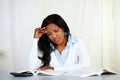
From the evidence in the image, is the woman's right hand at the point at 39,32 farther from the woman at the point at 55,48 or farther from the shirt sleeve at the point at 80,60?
the shirt sleeve at the point at 80,60

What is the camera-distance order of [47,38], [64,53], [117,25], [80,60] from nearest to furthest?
[80,60] < [64,53] < [47,38] < [117,25]

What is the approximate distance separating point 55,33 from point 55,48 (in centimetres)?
14

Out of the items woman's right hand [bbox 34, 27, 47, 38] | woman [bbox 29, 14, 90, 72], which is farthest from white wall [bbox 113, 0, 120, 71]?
woman's right hand [bbox 34, 27, 47, 38]

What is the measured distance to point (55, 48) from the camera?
2.14m

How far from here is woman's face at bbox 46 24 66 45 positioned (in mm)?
2102

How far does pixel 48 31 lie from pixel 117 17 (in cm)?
112

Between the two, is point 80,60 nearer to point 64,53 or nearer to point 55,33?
point 64,53

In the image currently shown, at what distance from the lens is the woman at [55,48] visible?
202cm

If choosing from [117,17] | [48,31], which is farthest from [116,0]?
[48,31]

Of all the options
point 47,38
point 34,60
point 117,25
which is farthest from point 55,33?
point 117,25

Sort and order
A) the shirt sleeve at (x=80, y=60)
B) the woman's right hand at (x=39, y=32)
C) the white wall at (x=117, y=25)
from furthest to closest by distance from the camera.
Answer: the white wall at (x=117, y=25)
the woman's right hand at (x=39, y=32)
the shirt sleeve at (x=80, y=60)

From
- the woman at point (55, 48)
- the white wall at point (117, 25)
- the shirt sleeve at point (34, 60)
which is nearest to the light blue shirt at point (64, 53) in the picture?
the woman at point (55, 48)

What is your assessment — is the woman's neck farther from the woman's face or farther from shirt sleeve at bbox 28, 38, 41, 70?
shirt sleeve at bbox 28, 38, 41, 70

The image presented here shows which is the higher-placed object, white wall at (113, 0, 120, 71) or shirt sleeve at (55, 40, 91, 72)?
white wall at (113, 0, 120, 71)
